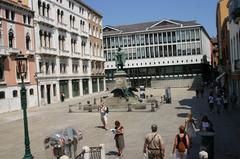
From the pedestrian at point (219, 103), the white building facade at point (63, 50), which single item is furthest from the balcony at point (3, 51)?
the pedestrian at point (219, 103)

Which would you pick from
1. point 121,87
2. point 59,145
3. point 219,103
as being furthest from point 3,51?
point 59,145

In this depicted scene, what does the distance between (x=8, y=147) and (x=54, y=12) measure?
40.1 meters

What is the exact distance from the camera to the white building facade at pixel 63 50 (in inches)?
2048

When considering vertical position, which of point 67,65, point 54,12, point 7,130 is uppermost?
point 54,12

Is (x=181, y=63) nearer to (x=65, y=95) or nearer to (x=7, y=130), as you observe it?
(x=65, y=95)

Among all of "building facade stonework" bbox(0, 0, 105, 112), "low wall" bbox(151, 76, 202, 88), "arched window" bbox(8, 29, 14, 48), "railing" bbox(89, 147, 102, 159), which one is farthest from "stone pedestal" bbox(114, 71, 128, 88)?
"low wall" bbox(151, 76, 202, 88)

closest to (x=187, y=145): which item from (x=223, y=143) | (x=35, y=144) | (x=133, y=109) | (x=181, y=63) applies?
(x=223, y=143)

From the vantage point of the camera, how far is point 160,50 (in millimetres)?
91000

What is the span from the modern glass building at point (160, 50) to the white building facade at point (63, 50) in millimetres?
15378

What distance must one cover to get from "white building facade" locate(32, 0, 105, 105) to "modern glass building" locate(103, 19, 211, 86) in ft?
50.5

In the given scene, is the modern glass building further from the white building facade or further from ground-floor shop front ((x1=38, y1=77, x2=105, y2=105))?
the white building facade

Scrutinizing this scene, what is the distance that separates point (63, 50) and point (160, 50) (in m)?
35.6

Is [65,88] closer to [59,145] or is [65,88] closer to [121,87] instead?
[121,87]

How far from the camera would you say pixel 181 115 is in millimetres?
30016
